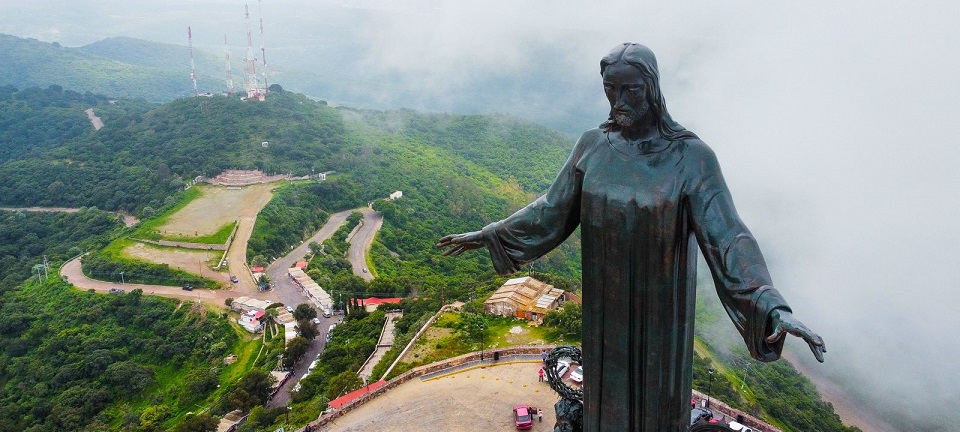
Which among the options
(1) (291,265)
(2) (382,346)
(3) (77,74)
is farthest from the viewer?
(3) (77,74)

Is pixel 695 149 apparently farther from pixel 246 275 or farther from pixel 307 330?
pixel 246 275

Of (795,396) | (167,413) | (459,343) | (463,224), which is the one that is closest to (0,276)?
(167,413)

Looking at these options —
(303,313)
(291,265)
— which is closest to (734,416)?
(303,313)

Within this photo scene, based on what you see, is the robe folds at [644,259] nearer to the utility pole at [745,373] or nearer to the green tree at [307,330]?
the utility pole at [745,373]

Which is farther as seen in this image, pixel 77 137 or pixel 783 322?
pixel 77 137

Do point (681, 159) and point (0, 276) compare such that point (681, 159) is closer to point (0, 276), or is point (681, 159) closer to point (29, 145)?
point (0, 276)

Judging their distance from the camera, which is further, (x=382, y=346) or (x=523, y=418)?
(x=382, y=346)

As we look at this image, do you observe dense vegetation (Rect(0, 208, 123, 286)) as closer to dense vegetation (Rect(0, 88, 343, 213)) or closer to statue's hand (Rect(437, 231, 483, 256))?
dense vegetation (Rect(0, 88, 343, 213))
